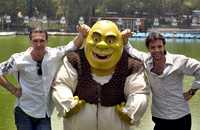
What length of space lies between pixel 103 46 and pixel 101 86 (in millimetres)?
396

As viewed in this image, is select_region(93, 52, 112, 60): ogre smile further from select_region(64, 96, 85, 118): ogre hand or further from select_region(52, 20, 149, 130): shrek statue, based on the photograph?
select_region(64, 96, 85, 118): ogre hand

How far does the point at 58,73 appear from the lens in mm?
5023

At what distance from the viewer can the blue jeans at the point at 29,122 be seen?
5.10 meters

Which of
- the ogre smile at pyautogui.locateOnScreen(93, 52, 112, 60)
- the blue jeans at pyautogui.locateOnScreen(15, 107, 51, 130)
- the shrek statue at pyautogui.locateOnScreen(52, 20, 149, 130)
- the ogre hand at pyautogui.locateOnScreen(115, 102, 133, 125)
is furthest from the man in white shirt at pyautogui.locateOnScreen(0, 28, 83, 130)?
the ogre hand at pyautogui.locateOnScreen(115, 102, 133, 125)

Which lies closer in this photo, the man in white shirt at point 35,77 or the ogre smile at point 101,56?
the ogre smile at point 101,56

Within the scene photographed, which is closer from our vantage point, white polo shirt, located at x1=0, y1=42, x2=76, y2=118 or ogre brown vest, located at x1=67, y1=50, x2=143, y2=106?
ogre brown vest, located at x1=67, y1=50, x2=143, y2=106

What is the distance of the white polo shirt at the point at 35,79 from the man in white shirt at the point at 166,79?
75cm

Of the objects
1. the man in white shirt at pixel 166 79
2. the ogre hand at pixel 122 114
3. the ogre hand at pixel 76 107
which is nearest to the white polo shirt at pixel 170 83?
the man in white shirt at pixel 166 79

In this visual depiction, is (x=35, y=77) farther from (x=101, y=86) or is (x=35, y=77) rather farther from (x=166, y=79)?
(x=166, y=79)

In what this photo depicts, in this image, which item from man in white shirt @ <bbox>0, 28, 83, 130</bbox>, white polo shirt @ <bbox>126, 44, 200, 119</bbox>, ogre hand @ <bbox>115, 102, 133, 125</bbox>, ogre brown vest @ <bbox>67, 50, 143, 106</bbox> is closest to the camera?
ogre hand @ <bbox>115, 102, 133, 125</bbox>

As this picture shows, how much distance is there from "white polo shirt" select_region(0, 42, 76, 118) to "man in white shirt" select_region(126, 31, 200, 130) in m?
0.75

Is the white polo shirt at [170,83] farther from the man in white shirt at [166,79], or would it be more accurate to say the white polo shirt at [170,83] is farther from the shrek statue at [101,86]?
the shrek statue at [101,86]

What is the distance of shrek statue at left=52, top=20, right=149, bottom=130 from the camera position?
4816 mm

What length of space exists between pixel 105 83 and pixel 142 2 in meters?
65.2
